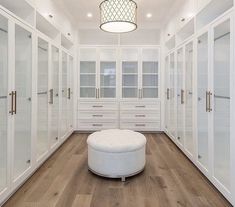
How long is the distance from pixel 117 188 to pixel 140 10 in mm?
3730

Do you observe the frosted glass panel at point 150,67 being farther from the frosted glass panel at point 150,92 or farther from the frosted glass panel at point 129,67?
the frosted glass panel at point 150,92

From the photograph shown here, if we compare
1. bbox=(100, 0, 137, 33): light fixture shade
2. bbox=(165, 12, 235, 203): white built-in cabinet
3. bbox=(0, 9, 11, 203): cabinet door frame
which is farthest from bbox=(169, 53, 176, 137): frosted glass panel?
bbox=(0, 9, 11, 203): cabinet door frame

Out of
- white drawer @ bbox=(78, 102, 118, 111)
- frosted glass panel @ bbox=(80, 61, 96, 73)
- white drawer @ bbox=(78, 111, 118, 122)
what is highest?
frosted glass panel @ bbox=(80, 61, 96, 73)

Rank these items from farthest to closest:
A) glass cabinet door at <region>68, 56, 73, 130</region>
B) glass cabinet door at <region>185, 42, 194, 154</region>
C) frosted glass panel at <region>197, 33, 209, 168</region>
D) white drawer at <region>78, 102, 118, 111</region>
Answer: white drawer at <region>78, 102, 118, 111</region>, glass cabinet door at <region>68, 56, 73, 130</region>, glass cabinet door at <region>185, 42, 194, 154</region>, frosted glass panel at <region>197, 33, 209, 168</region>

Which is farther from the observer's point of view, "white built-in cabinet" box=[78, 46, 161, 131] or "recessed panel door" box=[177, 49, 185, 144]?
"white built-in cabinet" box=[78, 46, 161, 131]

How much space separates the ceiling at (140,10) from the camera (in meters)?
4.15

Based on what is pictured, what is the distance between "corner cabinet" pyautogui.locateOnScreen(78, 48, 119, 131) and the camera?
5.52 meters

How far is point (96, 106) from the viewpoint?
5.53 meters

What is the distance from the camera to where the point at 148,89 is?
5.63 m

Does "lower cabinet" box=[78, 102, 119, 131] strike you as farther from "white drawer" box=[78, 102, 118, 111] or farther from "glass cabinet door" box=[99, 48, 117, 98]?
"glass cabinet door" box=[99, 48, 117, 98]

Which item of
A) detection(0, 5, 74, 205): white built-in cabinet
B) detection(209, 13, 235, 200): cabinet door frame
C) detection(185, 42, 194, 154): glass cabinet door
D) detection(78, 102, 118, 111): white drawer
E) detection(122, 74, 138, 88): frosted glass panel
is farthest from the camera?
detection(122, 74, 138, 88): frosted glass panel

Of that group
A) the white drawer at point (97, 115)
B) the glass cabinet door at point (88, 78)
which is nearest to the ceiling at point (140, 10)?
the glass cabinet door at point (88, 78)

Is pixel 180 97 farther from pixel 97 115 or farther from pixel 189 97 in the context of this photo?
pixel 97 115

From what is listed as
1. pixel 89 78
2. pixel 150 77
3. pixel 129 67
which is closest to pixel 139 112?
pixel 150 77
